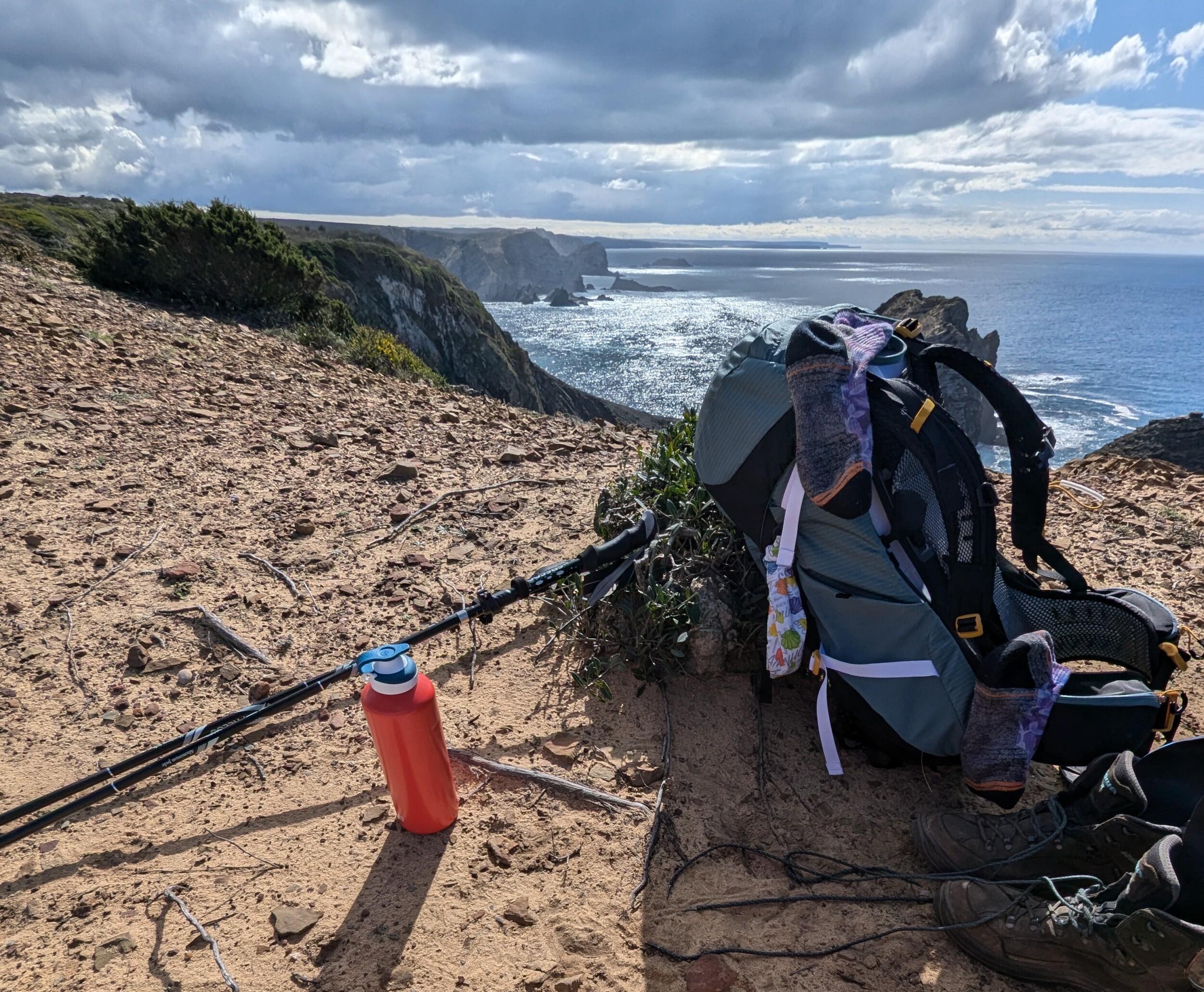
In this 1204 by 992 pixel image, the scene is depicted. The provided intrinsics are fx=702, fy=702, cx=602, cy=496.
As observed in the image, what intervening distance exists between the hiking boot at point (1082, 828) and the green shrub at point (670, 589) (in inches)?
46.6

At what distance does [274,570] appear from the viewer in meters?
4.07

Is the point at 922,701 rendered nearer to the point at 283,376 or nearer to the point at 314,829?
the point at 314,829

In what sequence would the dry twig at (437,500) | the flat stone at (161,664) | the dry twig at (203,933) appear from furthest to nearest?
1. the dry twig at (437,500)
2. the flat stone at (161,664)
3. the dry twig at (203,933)

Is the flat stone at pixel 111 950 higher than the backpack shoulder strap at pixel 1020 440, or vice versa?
the backpack shoulder strap at pixel 1020 440

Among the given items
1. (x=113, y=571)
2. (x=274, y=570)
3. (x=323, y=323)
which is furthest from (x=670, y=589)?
(x=323, y=323)

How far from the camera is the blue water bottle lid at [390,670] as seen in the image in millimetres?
2244

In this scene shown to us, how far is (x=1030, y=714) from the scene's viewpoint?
251 cm

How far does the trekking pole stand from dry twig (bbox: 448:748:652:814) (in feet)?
1.74

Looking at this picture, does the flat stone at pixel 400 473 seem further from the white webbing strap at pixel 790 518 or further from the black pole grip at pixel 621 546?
the white webbing strap at pixel 790 518

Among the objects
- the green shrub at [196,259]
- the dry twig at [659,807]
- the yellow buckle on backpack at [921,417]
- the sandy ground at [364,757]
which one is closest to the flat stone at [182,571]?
the sandy ground at [364,757]

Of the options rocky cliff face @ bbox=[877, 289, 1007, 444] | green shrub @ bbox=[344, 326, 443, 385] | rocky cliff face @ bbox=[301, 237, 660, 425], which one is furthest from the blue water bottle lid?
rocky cliff face @ bbox=[877, 289, 1007, 444]

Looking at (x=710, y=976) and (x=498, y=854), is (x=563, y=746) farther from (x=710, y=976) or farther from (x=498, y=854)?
(x=710, y=976)

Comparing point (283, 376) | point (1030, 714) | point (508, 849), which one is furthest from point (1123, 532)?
point (283, 376)

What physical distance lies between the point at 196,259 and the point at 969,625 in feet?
38.5
